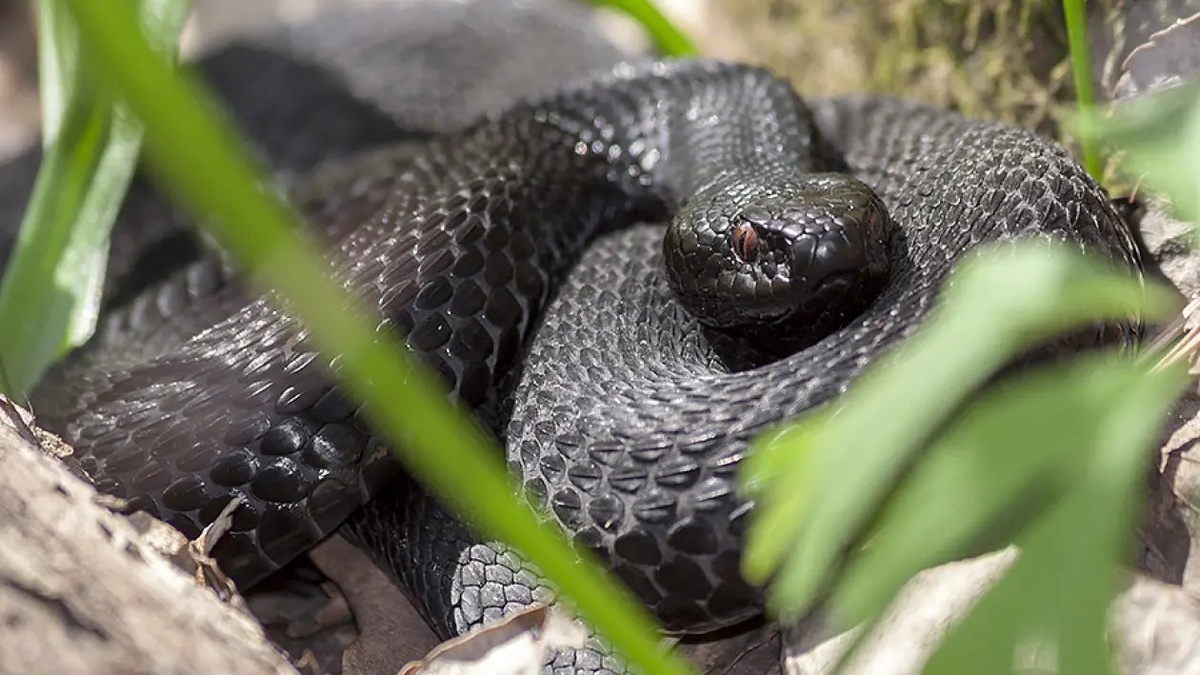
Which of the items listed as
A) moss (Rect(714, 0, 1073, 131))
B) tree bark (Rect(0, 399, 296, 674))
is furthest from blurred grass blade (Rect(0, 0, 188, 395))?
moss (Rect(714, 0, 1073, 131))

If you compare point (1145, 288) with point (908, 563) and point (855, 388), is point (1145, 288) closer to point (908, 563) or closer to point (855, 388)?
point (855, 388)

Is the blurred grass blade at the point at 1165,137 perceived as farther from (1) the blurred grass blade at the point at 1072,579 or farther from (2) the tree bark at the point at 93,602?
(2) the tree bark at the point at 93,602

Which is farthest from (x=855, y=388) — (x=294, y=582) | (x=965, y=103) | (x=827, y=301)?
(x=965, y=103)

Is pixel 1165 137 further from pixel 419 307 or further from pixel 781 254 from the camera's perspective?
pixel 419 307

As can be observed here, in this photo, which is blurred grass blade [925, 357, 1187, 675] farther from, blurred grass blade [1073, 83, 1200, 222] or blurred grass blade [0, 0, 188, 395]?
blurred grass blade [0, 0, 188, 395]

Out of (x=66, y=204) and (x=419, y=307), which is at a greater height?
(x=66, y=204)

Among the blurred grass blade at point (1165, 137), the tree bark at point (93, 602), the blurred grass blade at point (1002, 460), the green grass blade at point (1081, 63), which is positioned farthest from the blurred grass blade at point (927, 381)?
the green grass blade at point (1081, 63)

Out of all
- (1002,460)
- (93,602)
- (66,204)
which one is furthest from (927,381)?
(66,204)
